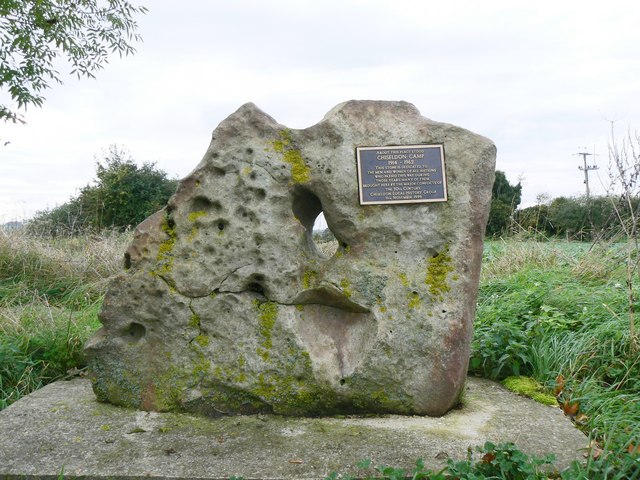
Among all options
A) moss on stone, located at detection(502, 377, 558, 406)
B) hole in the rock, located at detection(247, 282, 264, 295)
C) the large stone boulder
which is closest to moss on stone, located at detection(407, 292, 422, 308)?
the large stone boulder

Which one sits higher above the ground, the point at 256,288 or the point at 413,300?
the point at 256,288

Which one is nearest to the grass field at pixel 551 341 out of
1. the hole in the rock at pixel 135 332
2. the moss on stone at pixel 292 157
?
the hole in the rock at pixel 135 332

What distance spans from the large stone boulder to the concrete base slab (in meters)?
0.19

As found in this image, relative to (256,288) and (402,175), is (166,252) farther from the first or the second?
(402,175)

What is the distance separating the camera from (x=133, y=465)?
3.09 metres

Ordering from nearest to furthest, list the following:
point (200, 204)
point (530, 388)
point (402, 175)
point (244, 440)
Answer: point (244, 440)
point (402, 175)
point (200, 204)
point (530, 388)

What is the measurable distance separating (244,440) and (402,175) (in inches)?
76.7

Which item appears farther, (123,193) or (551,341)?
(123,193)

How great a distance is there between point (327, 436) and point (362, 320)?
80 cm

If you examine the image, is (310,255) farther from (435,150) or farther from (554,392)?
(554,392)

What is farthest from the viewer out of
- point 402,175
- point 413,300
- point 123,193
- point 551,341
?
point 123,193

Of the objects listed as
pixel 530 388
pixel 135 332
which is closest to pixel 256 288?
pixel 135 332

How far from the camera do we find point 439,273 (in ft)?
12.3

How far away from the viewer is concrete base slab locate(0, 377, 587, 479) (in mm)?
3055
